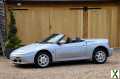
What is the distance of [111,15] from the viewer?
86.7 feet

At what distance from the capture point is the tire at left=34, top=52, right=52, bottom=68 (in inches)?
695

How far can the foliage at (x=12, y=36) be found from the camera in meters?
22.4

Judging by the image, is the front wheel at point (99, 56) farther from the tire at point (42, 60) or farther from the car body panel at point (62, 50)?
the tire at point (42, 60)

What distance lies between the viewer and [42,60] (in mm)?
17719

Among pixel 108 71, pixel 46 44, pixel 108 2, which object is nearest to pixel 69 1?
pixel 108 2

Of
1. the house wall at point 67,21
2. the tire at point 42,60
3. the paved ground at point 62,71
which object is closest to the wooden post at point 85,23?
the house wall at point 67,21

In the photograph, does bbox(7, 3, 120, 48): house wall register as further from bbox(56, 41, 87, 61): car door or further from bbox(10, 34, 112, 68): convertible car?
bbox(56, 41, 87, 61): car door

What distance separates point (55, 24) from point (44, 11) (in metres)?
0.94

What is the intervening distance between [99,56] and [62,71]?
290cm

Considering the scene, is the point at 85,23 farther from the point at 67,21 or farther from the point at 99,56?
the point at 99,56

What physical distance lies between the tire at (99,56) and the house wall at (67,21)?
22.9ft

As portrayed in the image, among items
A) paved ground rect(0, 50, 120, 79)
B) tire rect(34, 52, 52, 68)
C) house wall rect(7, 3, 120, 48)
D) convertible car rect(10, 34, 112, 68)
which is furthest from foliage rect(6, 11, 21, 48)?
tire rect(34, 52, 52, 68)

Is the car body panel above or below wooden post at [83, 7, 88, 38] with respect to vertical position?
below

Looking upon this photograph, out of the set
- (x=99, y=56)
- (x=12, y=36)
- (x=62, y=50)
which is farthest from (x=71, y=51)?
(x=12, y=36)
